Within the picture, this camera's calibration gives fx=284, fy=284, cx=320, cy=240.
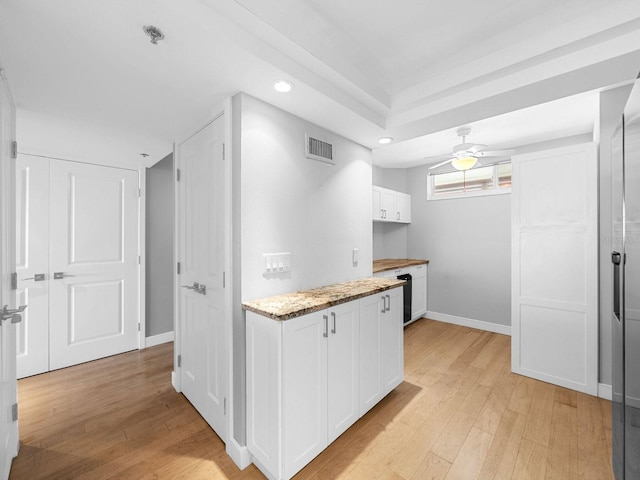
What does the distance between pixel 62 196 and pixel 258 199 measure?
2550mm

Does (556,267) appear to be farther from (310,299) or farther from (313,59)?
(313,59)

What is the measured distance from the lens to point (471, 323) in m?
4.24

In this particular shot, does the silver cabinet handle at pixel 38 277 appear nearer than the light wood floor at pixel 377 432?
No

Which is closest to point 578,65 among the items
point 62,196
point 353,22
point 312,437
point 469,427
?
point 353,22

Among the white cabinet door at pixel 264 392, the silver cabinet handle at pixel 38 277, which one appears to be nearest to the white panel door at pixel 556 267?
the white cabinet door at pixel 264 392

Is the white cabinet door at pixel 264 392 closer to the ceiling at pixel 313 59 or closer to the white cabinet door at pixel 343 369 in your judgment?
the white cabinet door at pixel 343 369

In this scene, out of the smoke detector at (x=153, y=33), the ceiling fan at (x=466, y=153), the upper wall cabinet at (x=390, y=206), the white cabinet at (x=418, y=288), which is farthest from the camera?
the white cabinet at (x=418, y=288)

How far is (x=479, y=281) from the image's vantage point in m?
4.17

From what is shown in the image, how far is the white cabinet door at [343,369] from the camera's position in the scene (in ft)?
5.95

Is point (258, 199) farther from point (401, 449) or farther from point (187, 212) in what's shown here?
point (401, 449)

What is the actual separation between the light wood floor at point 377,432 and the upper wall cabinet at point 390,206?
6.91 ft

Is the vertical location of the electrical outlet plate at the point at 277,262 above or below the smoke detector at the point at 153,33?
below

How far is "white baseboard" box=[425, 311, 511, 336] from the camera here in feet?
12.9

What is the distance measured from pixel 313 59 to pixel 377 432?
2466 millimetres
